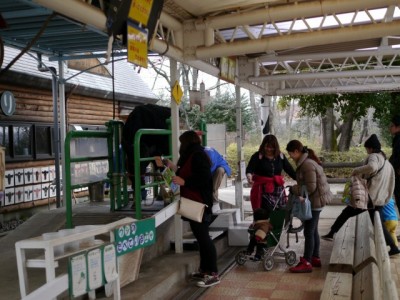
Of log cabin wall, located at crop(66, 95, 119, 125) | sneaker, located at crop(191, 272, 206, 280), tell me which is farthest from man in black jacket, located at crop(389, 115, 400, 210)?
log cabin wall, located at crop(66, 95, 119, 125)

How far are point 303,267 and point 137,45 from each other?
347cm

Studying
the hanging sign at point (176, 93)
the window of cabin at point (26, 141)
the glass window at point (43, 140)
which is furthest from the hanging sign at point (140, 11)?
the glass window at point (43, 140)

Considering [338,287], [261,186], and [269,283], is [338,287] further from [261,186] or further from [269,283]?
[261,186]

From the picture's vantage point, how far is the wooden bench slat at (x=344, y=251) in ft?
16.8

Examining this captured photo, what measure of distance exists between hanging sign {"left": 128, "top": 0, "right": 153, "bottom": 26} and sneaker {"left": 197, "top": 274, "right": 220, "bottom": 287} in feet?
9.56

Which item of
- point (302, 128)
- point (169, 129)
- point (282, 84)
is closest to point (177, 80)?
point (169, 129)

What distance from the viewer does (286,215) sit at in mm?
6387

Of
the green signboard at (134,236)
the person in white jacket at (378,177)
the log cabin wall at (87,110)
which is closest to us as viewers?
the green signboard at (134,236)

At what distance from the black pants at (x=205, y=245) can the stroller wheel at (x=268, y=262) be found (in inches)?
36.6

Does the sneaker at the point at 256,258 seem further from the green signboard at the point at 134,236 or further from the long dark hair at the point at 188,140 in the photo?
the green signboard at the point at 134,236

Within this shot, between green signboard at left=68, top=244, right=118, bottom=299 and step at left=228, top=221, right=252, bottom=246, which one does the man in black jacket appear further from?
green signboard at left=68, top=244, right=118, bottom=299

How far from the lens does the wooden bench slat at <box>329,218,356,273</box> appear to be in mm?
5105

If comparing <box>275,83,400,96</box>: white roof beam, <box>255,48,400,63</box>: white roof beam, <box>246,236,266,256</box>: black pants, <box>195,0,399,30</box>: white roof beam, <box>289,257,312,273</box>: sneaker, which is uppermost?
<box>255,48,400,63</box>: white roof beam

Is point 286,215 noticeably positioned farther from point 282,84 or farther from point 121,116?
point 121,116
